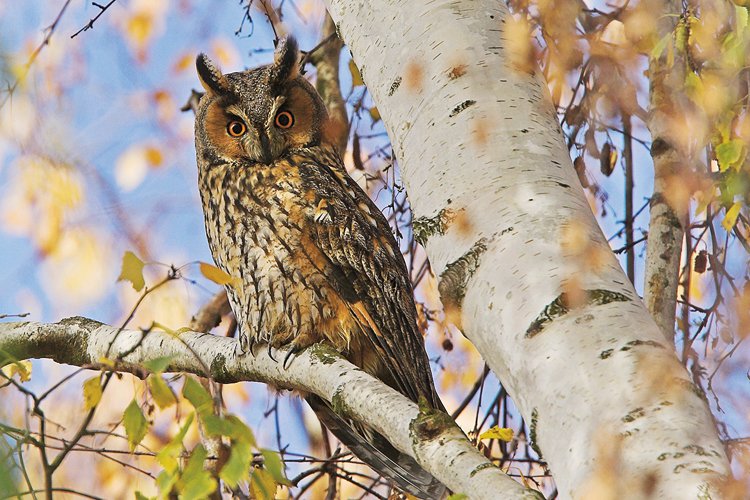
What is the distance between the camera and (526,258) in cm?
98

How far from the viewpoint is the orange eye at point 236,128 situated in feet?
8.46

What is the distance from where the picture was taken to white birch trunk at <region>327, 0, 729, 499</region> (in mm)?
778

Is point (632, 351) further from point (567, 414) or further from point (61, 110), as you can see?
point (61, 110)

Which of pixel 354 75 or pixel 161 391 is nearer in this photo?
pixel 161 391

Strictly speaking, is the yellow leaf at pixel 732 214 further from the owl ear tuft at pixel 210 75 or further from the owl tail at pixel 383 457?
the owl ear tuft at pixel 210 75

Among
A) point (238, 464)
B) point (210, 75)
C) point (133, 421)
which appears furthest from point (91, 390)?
point (210, 75)

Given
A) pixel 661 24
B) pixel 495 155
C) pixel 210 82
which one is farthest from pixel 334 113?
pixel 495 155

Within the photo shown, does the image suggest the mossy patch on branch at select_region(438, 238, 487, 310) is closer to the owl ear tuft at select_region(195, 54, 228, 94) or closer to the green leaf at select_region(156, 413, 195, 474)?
the green leaf at select_region(156, 413, 195, 474)

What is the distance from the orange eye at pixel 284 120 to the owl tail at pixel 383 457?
2.79 feet

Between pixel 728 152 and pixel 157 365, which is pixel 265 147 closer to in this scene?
pixel 728 152

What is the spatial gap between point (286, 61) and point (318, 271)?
727mm

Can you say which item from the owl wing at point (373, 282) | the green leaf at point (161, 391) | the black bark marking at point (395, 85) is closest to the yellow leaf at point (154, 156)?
the owl wing at point (373, 282)

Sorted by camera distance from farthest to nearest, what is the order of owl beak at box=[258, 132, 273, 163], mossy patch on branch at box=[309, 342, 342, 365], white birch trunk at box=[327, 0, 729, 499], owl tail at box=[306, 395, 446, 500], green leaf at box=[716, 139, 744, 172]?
owl beak at box=[258, 132, 273, 163]
owl tail at box=[306, 395, 446, 500]
mossy patch on branch at box=[309, 342, 342, 365]
green leaf at box=[716, 139, 744, 172]
white birch trunk at box=[327, 0, 729, 499]

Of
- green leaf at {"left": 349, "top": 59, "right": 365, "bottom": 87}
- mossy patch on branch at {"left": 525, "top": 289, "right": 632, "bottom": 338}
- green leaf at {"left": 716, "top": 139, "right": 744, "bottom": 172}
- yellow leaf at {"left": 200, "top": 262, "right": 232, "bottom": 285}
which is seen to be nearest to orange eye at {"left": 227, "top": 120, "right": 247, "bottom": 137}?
green leaf at {"left": 349, "top": 59, "right": 365, "bottom": 87}
